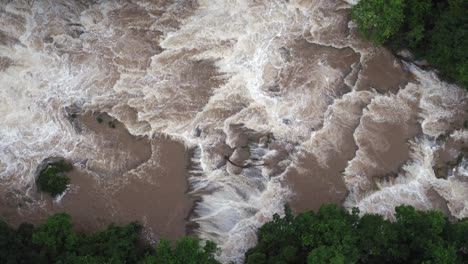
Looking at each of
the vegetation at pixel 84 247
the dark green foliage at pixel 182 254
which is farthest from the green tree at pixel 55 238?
the dark green foliage at pixel 182 254

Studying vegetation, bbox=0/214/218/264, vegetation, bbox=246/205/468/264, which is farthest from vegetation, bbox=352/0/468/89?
vegetation, bbox=0/214/218/264

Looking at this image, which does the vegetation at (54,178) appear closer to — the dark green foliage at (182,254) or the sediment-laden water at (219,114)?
the sediment-laden water at (219,114)

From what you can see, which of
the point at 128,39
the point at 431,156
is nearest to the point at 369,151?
the point at 431,156

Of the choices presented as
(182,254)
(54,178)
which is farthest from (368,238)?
(54,178)

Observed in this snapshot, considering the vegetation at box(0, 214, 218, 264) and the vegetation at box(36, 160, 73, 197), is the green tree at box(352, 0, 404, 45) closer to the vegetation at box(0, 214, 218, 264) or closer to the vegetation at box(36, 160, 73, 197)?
the vegetation at box(0, 214, 218, 264)

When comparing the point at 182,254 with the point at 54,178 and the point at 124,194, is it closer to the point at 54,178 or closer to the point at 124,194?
the point at 124,194
